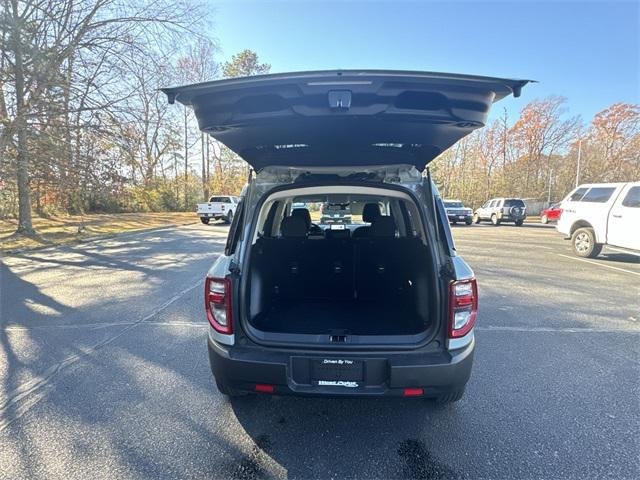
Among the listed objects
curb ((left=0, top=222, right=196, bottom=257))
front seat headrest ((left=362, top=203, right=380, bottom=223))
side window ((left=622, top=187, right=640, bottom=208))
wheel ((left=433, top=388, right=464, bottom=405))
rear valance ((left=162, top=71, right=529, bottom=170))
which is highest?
rear valance ((left=162, top=71, right=529, bottom=170))

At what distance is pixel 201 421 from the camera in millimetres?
2352

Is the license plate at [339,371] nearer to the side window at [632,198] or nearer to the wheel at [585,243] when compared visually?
the side window at [632,198]

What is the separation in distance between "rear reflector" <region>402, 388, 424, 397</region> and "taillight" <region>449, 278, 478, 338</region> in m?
0.38

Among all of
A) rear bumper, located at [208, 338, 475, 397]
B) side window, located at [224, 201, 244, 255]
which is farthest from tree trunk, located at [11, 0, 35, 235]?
rear bumper, located at [208, 338, 475, 397]

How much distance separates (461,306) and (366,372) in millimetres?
718

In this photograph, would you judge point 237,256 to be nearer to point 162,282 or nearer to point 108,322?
point 108,322

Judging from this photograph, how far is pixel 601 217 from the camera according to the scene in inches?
332

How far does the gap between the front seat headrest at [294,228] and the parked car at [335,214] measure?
1977 mm

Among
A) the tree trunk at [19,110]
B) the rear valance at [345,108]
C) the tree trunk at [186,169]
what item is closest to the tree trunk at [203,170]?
the tree trunk at [186,169]

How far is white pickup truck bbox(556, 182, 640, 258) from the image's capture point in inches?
305

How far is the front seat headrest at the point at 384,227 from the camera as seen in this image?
11.2 feet

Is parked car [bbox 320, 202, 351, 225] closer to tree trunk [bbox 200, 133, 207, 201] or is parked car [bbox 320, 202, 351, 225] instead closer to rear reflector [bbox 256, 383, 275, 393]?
rear reflector [bbox 256, 383, 275, 393]

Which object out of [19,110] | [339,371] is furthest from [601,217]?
[19,110]

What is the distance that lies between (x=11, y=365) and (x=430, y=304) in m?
3.84
